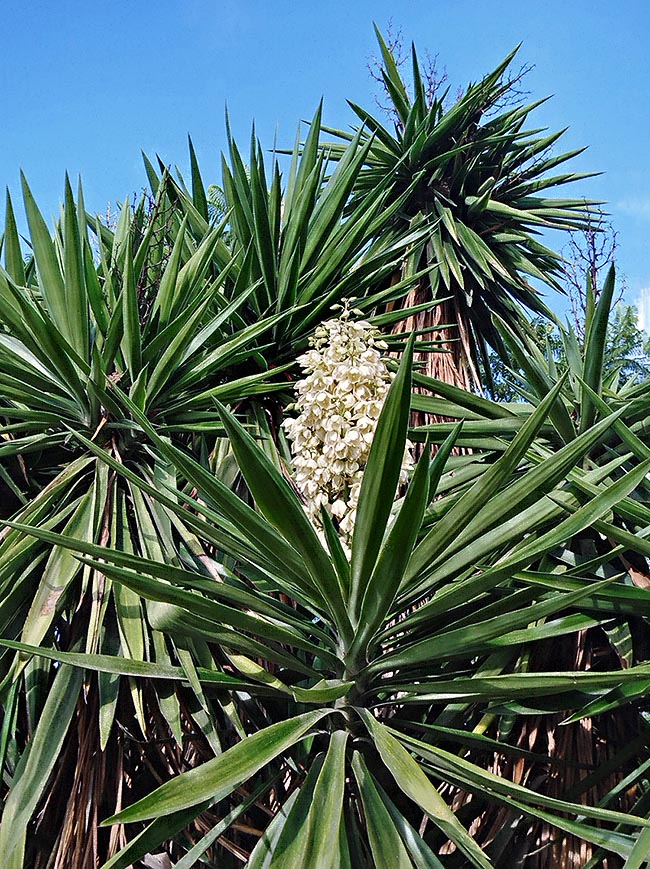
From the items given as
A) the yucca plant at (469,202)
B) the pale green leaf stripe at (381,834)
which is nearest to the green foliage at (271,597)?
the pale green leaf stripe at (381,834)

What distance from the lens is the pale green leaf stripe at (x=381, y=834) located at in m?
1.39

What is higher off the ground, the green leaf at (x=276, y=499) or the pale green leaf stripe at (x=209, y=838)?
the green leaf at (x=276, y=499)

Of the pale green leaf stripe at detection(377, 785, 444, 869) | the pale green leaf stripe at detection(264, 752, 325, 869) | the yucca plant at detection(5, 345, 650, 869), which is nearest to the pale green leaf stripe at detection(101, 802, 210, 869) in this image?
the yucca plant at detection(5, 345, 650, 869)

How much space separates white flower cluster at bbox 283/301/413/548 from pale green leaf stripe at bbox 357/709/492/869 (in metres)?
0.48

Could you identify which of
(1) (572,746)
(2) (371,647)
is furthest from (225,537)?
(1) (572,746)

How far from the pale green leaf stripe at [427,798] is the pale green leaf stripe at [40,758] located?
0.71m

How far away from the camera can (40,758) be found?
169cm

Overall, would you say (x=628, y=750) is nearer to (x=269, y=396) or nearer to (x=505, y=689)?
(x=505, y=689)

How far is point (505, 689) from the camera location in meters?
1.51

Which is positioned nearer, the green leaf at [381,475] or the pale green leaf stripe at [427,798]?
the pale green leaf stripe at [427,798]

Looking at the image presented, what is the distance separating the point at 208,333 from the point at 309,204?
74 cm

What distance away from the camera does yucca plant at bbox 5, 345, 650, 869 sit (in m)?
1.41

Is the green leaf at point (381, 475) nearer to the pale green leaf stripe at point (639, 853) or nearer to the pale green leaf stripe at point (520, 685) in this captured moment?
the pale green leaf stripe at point (520, 685)

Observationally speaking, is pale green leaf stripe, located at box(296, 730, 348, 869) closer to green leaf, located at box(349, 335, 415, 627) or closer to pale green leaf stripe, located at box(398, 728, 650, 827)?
pale green leaf stripe, located at box(398, 728, 650, 827)
